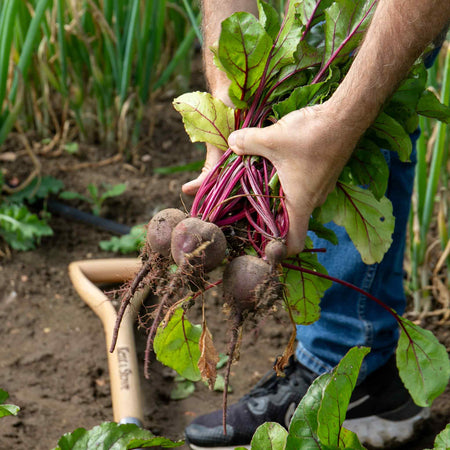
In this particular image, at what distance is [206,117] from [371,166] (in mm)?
320

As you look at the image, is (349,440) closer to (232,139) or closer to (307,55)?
(232,139)

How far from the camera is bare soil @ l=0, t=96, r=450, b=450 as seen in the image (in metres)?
1.57

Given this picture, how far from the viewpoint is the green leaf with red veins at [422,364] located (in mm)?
1156

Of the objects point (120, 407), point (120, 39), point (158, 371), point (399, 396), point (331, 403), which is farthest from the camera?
point (120, 39)

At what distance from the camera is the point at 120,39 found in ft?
7.67

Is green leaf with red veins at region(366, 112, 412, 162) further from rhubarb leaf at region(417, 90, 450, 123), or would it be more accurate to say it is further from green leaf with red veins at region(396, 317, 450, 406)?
green leaf with red veins at region(396, 317, 450, 406)

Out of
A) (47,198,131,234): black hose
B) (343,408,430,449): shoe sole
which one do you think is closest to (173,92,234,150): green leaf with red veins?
(343,408,430,449): shoe sole

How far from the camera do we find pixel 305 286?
117 cm

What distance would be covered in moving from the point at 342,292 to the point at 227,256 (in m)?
0.51

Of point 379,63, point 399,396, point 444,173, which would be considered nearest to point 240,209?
point 379,63

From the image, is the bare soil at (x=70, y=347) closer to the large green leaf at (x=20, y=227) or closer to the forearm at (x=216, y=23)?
the large green leaf at (x=20, y=227)

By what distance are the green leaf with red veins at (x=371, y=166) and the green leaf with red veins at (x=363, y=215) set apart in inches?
0.8

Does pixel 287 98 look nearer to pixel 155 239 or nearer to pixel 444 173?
pixel 155 239

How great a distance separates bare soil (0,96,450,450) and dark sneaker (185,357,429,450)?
2.7 inches
